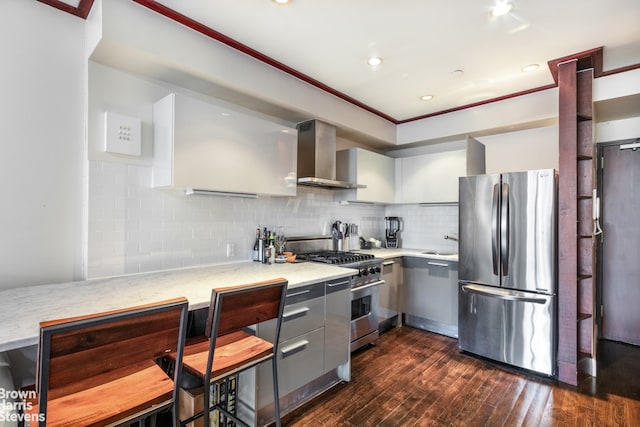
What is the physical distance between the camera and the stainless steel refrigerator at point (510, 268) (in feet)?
8.89

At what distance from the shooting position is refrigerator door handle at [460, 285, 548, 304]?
2748 millimetres

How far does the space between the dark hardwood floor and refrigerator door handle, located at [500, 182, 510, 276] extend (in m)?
0.93

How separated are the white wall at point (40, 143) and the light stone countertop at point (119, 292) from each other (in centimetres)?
21

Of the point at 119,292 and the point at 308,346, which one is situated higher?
the point at 119,292

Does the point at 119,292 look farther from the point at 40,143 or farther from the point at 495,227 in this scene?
the point at 495,227

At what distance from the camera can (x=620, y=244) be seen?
11.4ft

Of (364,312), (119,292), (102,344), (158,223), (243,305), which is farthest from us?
(364,312)

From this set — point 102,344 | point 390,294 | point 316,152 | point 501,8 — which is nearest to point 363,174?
point 316,152

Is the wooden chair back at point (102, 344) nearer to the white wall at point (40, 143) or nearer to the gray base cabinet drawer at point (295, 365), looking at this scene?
the gray base cabinet drawer at point (295, 365)

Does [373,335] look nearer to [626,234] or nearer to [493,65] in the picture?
[493,65]

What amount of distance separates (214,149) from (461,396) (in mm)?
2599

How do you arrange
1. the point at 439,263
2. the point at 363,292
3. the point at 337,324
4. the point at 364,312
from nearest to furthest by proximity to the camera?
the point at 337,324 → the point at 363,292 → the point at 364,312 → the point at 439,263

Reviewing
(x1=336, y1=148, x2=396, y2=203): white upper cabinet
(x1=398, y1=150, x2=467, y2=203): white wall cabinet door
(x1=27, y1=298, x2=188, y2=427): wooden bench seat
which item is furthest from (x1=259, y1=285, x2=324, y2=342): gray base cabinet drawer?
(x1=398, y1=150, x2=467, y2=203): white wall cabinet door

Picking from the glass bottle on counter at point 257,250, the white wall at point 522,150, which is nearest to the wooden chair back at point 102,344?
the glass bottle on counter at point 257,250
